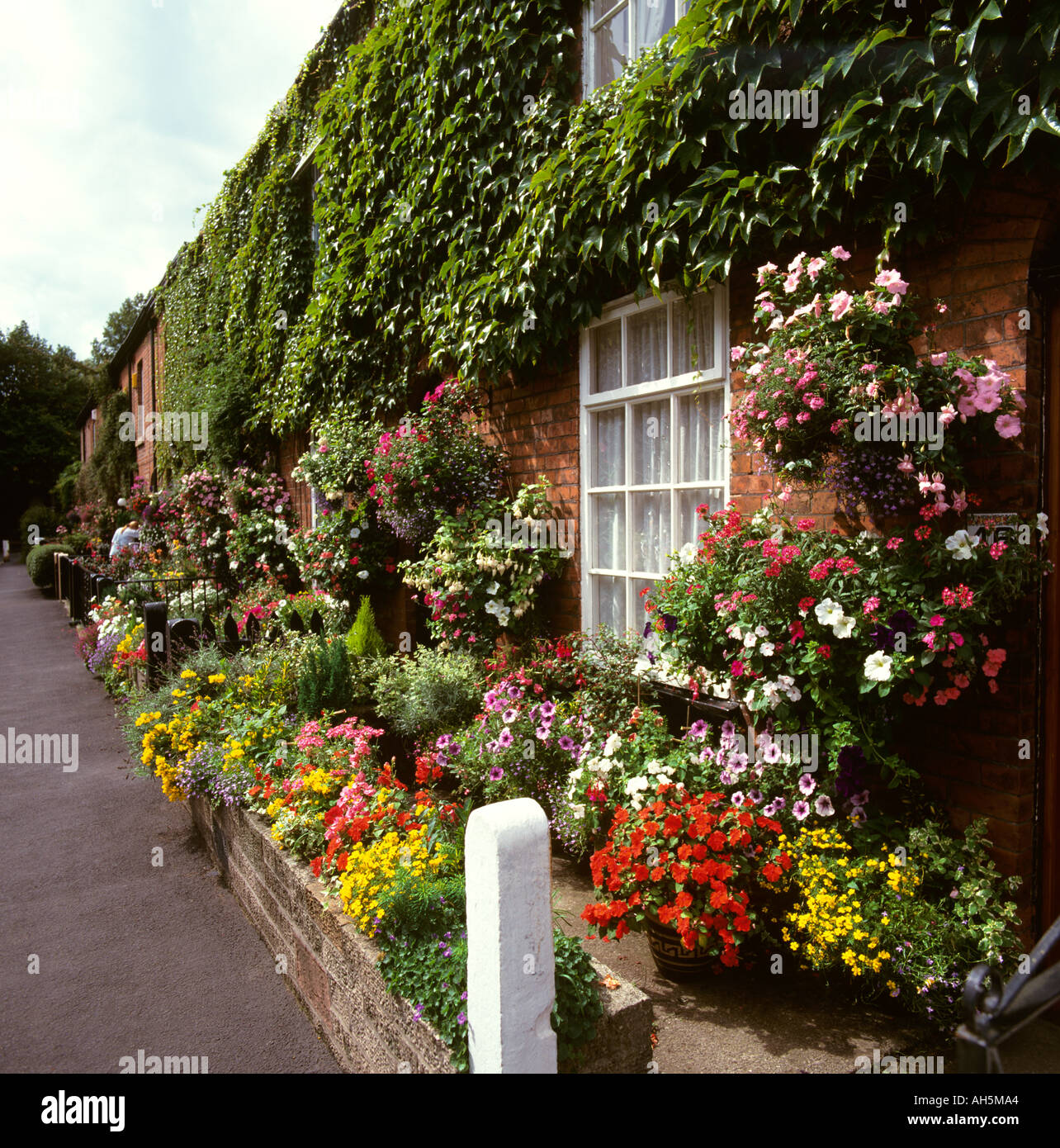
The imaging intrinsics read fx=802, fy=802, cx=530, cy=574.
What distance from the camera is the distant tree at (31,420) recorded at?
4447 cm

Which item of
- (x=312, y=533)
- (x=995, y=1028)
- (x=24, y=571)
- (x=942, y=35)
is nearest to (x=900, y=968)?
(x=995, y=1028)

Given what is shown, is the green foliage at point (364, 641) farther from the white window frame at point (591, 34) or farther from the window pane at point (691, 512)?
the white window frame at point (591, 34)

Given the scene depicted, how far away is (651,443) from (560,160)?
175cm

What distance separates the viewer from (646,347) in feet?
15.3

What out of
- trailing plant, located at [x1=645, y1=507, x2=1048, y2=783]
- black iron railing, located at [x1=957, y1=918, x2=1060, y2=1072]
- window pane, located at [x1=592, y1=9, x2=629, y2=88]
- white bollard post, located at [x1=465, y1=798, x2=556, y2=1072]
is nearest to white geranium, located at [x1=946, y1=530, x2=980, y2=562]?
trailing plant, located at [x1=645, y1=507, x2=1048, y2=783]

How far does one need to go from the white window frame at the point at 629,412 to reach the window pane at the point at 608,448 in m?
0.04

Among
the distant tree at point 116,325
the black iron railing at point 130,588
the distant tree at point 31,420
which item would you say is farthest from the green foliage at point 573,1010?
the distant tree at point 116,325

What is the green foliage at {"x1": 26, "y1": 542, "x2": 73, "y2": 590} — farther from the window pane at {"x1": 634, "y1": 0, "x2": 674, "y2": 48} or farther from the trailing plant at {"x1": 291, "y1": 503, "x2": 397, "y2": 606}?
the window pane at {"x1": 634, "y1": 0, "x2": 674, "y2": 48}

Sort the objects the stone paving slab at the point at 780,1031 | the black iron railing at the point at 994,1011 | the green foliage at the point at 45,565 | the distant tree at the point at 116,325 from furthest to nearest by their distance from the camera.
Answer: the distant tree at the point at 116,325, the green foliage at the point at 45,565, the stone paving slab at the point at 780,1031, the black iron railing at the point at 994,1011

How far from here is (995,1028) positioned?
132 centimetres

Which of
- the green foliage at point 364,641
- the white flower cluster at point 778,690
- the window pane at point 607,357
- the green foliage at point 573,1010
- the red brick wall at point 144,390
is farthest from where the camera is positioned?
the red brick wall at point 144,390

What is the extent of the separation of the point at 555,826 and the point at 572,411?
2.59 metres

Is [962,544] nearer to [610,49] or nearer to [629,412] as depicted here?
[629,412]

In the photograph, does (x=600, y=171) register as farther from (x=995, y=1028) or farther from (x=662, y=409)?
(x=995, y=1028)
